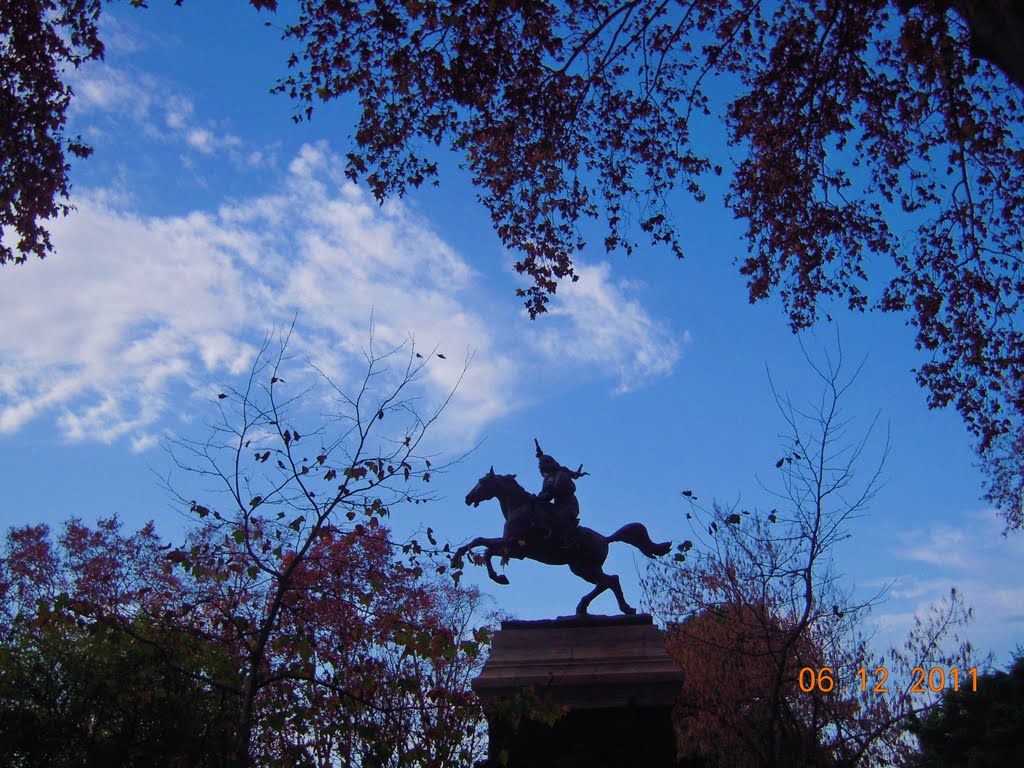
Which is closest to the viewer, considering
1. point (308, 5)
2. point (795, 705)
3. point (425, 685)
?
point (308, 5)

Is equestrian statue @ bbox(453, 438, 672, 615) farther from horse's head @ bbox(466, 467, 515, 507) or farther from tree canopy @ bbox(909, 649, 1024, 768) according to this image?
tree canopy @ bbox(909, 649, 1024, 768)

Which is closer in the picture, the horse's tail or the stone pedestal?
the stone pedestal

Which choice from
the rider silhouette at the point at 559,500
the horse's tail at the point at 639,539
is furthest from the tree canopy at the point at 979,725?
the rider silhouette at the point at 559,500

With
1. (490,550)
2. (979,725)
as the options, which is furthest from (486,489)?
(979,725)

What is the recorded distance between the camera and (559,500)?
34.1 ft

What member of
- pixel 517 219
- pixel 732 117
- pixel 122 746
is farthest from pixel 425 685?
pixel 732 117

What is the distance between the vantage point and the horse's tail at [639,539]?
33.3 feet

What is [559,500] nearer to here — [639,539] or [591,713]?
[639,539]

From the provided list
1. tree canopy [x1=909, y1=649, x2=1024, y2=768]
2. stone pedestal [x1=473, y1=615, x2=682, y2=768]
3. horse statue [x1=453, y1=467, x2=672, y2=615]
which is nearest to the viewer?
stone pedestal [x1=473, y1=615, x2=682, y2=768]

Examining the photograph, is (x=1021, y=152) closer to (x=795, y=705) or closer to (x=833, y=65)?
(x=833, y=65)

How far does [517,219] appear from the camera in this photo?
34.1 ft

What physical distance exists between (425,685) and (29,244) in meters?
10.4

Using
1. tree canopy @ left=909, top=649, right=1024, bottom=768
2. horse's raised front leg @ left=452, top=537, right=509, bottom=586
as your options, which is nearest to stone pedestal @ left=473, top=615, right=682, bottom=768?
horse's raised front leg @ left=452, top=537, right=509, bottom=586

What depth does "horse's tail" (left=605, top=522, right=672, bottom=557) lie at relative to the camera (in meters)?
10.2
